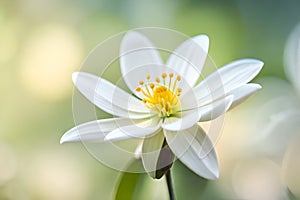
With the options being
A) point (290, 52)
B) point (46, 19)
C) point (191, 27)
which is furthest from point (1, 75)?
point (290, 52)

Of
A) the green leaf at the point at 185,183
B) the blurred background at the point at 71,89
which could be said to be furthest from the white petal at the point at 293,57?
the green leaf at the point at 185,183

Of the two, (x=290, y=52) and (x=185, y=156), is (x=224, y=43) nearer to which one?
(x=290, y=52)

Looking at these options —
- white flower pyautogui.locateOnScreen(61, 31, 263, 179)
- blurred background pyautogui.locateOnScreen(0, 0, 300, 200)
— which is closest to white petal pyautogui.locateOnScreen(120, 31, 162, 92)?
white flower pyautogui.locateOnScreen(61, 31, 263, 179)

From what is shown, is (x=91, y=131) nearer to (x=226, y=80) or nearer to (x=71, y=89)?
(x=226, y=80)

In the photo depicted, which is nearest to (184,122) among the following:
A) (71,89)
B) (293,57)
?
(293,57)

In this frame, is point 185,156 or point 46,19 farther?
point 46,19

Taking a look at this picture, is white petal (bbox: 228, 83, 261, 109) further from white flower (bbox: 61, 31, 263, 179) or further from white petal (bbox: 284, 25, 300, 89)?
white petal (bbox: 284, 25, 300, 89)

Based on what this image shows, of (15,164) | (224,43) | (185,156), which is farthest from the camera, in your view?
(224,43)
